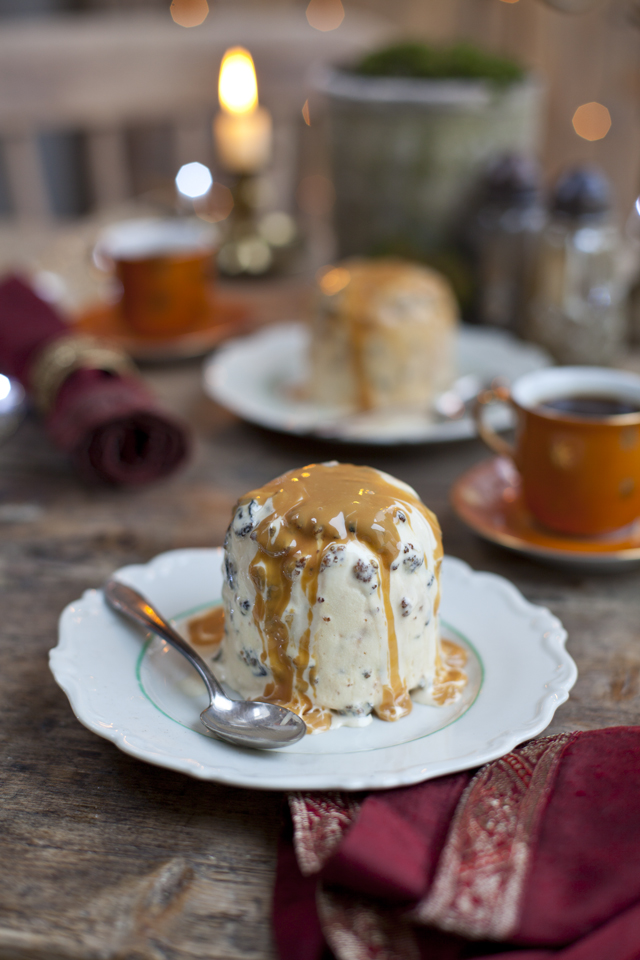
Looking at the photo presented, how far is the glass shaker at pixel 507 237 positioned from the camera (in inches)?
53.2

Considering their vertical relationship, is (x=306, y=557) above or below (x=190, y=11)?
below

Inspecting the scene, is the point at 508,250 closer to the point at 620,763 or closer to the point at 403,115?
the point at 403,115

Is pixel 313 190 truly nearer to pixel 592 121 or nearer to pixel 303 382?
pixel 592 121

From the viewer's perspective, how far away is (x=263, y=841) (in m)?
0.53

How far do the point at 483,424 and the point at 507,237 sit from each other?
539mm

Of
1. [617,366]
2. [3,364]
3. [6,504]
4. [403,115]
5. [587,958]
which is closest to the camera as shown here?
[587,958]

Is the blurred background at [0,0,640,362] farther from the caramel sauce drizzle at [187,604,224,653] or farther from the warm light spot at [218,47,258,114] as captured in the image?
the caramel sauce drizzle at [187,604,224,653]

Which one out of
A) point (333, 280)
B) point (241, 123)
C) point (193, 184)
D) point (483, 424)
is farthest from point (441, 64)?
point (483, 424)

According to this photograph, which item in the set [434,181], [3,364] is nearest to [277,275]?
[434,181]

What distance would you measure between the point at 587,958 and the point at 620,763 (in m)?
0.14

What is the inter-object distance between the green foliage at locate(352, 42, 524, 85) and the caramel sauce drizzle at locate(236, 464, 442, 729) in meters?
1.09

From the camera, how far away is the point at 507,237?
1360 millimetres

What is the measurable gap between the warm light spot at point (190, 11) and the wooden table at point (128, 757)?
264cm

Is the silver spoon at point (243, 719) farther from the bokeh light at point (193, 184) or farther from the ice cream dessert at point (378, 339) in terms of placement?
the bokeh light at point (193, 184)
